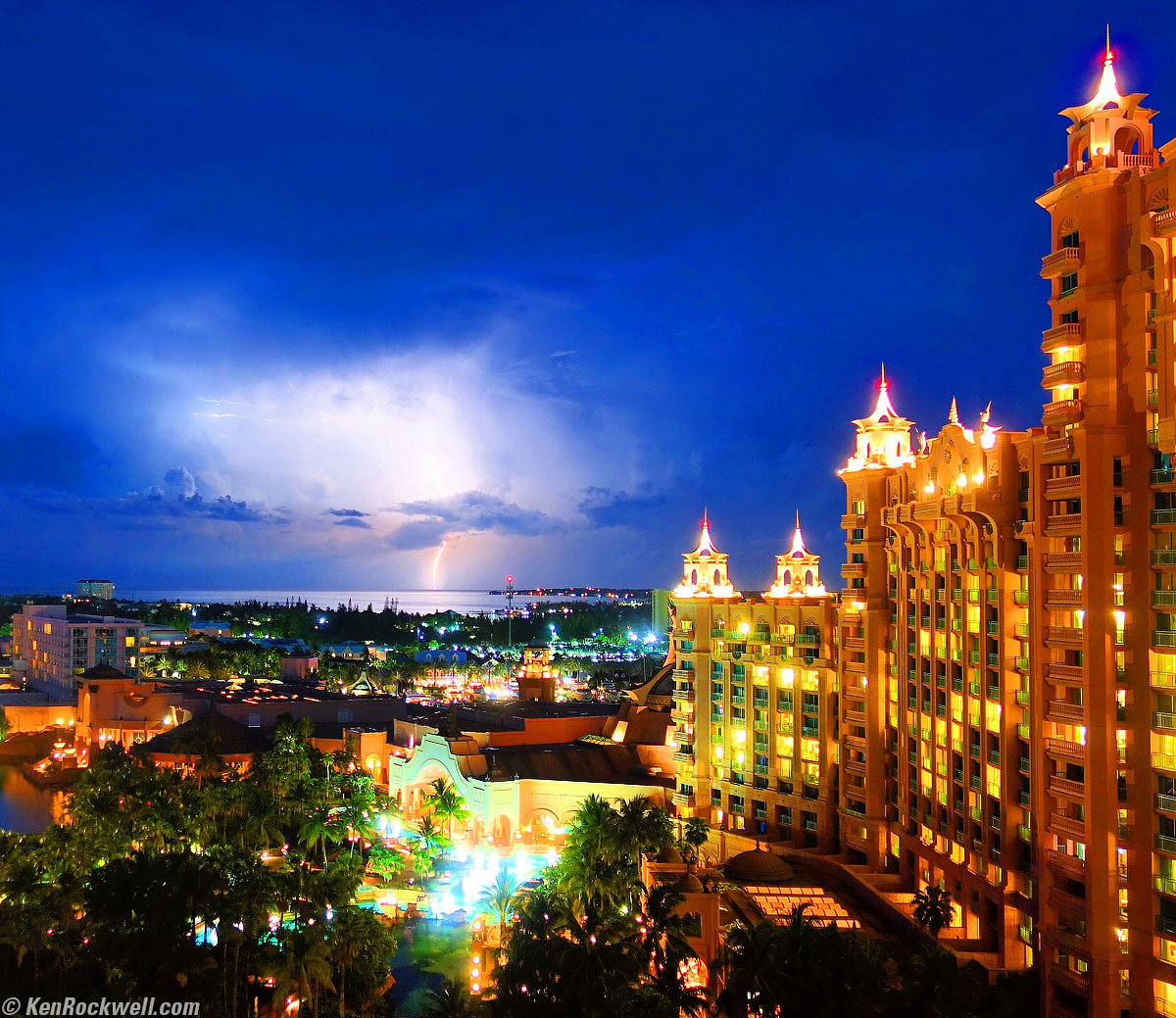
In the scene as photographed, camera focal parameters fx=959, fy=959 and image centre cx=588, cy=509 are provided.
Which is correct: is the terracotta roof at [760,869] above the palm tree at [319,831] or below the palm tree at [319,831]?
below

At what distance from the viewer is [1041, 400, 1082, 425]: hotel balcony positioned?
31219mm

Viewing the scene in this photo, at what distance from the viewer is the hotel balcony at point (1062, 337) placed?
31656 millimetres

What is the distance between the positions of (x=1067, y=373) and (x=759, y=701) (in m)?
25.7

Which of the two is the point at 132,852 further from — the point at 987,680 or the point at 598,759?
the point at 987,680

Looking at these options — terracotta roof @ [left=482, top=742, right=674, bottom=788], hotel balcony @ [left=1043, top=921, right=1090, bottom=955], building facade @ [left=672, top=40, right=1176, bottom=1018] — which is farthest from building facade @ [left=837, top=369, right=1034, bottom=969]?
terracotta roof @ [left=482, top=742, right=674, bottom=788]

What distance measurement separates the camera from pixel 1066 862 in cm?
3053

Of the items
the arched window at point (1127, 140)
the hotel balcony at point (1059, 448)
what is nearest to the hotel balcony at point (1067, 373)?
the hotel balcony at point (1059, 448)

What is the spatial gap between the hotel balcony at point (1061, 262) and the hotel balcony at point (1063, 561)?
935cm

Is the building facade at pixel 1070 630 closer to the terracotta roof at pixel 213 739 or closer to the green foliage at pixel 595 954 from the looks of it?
the green foliage at pixel 595 954

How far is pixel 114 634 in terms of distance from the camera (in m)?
115

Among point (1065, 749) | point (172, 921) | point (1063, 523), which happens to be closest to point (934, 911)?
point (1065, 749)

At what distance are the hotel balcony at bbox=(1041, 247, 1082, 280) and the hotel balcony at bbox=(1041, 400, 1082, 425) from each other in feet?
14.2

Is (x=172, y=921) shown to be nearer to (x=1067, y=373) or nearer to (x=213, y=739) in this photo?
(x=1067, y=373)

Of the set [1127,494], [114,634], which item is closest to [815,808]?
[1127,494]
